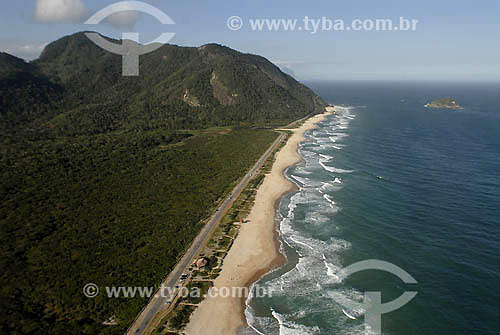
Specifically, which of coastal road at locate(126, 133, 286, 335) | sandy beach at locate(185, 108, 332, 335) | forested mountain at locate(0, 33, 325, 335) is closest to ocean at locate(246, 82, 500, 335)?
sandy beach at locate(185, 108, 332, 335)

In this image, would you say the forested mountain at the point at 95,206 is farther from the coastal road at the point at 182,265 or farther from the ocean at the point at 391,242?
the ocean at the point at 391,242

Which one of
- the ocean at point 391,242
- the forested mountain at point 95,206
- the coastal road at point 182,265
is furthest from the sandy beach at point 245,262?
the forested mountain at point 95,206

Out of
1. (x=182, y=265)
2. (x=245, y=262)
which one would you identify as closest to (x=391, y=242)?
(x=245, y=262)

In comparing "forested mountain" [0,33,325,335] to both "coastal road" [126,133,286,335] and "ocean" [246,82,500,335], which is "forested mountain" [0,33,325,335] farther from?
"ocean" [246,82,500,335]

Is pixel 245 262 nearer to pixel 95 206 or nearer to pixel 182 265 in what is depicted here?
pixel 182 265

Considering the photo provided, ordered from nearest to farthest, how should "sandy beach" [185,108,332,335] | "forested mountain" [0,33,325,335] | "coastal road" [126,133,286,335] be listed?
"coastal road" [126,133,286,335] < "sandy beach" [185,108,332,335] < "forested mountain" [0,33,325,335]
